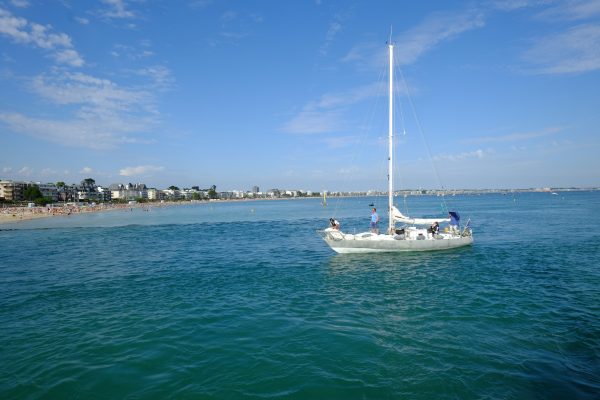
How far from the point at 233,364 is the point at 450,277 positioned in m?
15.7

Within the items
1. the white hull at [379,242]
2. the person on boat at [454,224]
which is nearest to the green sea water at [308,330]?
the white hull at [379,242]

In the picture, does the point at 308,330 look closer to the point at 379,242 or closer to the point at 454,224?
the point at 379,242

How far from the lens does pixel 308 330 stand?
548 inches

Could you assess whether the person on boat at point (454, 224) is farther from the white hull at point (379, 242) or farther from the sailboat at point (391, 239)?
the white hull at point (379, 242)

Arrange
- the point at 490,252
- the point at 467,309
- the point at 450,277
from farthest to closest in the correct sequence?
1. the point at 490,252
2. the point at 450,277
3. the point at 467,309

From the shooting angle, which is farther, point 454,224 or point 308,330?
point 454,224

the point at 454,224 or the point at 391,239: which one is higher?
the point at 454,224

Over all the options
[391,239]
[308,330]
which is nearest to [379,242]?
[391,239]

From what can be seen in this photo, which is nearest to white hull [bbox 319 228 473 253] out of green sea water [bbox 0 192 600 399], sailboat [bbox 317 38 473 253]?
sailboat [bbox 317 38 473 253]

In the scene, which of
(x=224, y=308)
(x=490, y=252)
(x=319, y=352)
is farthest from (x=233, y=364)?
(x=490, y=252)

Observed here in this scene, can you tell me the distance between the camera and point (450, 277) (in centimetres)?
2203

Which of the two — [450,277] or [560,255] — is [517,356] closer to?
[450,277]

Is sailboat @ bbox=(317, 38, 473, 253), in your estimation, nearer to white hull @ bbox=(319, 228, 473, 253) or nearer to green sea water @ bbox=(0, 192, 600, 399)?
→ white hull @ bbox=(319, 228, 473, 253)

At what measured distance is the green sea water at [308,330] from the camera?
32.8 feet
